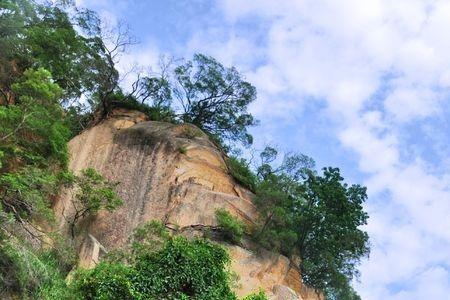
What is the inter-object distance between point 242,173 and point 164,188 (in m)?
4.38

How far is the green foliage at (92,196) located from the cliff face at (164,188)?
0.70 meters

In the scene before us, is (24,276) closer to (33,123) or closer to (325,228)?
(33,123)

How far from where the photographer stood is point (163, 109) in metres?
29.5

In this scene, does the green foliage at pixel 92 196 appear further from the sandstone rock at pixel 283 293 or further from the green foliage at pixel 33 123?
the sandstone rock at pixel 283 293

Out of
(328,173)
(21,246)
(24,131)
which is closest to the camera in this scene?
(21,246)

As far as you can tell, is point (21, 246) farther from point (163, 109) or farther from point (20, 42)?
point (163, 109)

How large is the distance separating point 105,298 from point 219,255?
3945 millimetres

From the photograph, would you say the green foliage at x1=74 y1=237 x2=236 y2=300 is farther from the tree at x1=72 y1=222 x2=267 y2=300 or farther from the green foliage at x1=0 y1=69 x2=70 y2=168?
the green foliage at x1=0 y1=69 x2=70 y2=168

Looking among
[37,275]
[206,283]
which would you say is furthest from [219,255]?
[37,275]

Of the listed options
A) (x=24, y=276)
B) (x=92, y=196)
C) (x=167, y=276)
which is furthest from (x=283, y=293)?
(x=24, y=276)

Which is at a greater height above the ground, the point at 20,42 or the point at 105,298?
the point at 20,42

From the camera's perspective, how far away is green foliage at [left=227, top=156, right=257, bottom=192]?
2616 centimetres

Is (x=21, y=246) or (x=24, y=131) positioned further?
(x=24, y=131)

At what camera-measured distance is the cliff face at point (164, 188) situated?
2167 cm
